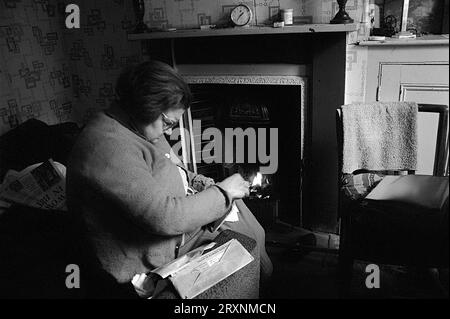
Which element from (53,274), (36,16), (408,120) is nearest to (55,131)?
(36,16)

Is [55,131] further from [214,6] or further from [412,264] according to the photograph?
[412,264]

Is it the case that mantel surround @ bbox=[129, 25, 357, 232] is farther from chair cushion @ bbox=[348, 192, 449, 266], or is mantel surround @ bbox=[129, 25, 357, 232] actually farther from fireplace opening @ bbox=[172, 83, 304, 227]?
chair cushion @ bbox=[348, 192, 449, 266]

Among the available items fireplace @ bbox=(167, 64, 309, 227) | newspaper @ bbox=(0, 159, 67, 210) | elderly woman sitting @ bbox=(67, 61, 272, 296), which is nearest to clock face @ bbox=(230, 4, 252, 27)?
fireplace @ bbox=(167, 64, 309, 227)

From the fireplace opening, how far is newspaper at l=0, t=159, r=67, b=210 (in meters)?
0.92

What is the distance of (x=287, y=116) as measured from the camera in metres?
2.09

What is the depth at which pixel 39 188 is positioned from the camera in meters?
1.55

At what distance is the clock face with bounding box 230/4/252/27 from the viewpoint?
1827 mm

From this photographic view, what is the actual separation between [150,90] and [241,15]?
103 cm

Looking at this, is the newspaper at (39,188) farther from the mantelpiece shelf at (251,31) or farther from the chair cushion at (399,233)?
the chair cushion at (399,233)

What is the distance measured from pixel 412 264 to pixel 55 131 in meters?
1.78

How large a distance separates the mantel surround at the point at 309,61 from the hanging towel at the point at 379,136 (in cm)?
27

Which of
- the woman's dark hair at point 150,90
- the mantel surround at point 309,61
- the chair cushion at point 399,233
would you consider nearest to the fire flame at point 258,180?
the mantel surround at point 309,61

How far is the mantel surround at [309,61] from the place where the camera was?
5.77ft

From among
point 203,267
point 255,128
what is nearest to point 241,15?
point 255,128
